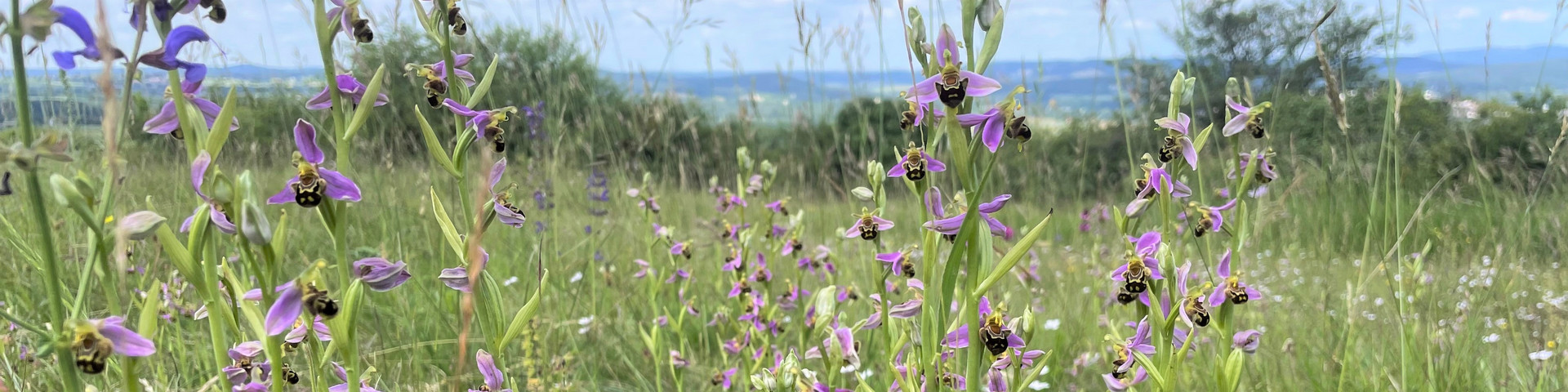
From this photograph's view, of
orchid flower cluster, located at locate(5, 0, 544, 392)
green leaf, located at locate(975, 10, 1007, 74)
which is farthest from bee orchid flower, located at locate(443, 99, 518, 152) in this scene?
green leaf, located at locate(975, 10, 1007, 74)

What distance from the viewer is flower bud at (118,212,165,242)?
733mm

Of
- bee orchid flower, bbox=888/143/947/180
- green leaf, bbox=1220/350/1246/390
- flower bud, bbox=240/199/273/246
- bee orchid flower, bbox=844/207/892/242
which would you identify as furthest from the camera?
bee orchid flower, bbox=844/207/892/242

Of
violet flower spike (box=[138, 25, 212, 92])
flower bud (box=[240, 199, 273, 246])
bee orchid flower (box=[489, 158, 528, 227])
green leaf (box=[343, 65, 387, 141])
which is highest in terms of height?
violet flower spike (box=[138, 25, 212, 92])

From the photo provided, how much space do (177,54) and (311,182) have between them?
184mm

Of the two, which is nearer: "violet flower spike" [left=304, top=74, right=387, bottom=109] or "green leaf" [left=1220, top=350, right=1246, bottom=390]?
"violet flower spike" [left=304, top=74, right=387, bottom=109]

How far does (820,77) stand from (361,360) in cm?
289

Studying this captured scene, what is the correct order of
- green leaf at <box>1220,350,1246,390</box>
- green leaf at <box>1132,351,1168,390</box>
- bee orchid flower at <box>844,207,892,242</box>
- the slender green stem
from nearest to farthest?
the slender green stem
green leaf at <box>1132,351,1168,390</box>
green leaf at <box>1220,350,1246,390</box>
bee orchid flower at <box>844,207,892,242</box>

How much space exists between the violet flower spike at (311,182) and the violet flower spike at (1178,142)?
1284 mm

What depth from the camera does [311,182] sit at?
3.05ft

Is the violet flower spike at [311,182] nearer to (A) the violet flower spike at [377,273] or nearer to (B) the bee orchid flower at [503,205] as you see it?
(A) the violet flower spike at [377,273]

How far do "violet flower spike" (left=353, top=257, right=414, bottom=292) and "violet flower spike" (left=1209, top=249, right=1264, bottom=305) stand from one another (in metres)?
1.36

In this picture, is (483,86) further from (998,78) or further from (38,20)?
(998,78)

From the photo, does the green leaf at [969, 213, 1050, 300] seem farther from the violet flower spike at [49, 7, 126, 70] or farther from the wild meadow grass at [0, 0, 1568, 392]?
the violet flower spike at [49, 7, 126, 70]

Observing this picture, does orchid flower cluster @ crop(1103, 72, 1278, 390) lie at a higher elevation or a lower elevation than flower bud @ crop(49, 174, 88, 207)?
lower
